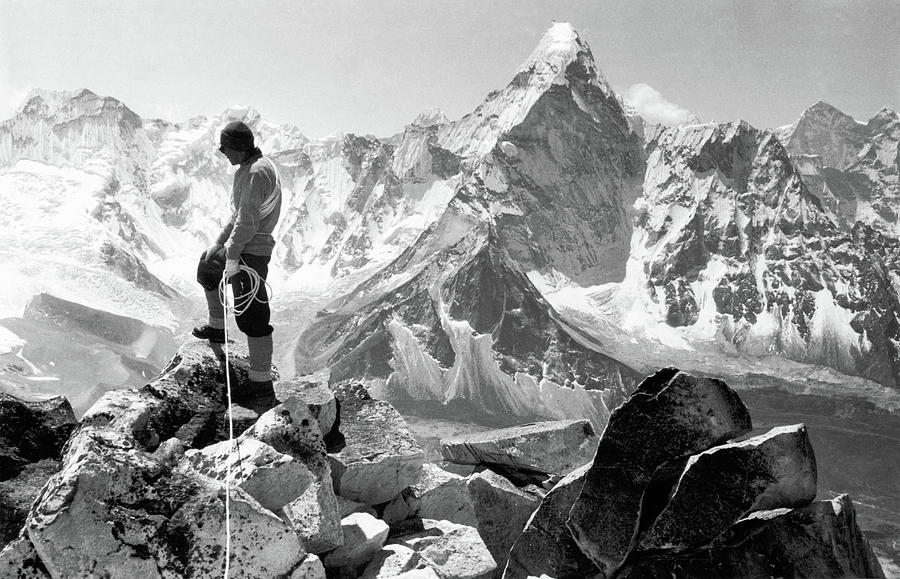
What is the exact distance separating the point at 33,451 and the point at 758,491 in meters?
8.49

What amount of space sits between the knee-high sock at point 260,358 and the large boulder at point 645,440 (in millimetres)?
5107

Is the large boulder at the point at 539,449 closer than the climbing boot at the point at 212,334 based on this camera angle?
No

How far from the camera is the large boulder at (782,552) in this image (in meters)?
6.91

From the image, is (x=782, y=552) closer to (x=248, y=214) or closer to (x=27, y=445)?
(x=248, y=214)

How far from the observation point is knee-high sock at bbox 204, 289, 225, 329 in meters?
10.5

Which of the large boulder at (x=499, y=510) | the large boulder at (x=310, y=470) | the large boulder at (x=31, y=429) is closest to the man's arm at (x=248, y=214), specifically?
the large boulder at (x=310, y=470)

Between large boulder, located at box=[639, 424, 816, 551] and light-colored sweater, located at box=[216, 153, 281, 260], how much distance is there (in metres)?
6.48

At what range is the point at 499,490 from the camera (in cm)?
1020

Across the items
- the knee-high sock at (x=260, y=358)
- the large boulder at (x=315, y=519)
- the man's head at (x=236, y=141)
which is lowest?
the large boulder at (x=315, y=519)

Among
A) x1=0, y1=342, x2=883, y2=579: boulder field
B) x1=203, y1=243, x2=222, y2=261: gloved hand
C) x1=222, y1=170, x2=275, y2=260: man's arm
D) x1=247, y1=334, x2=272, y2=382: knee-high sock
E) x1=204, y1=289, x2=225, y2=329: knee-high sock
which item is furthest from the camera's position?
x1=204, y1=289, x2=225, y2=329: knee-high sock

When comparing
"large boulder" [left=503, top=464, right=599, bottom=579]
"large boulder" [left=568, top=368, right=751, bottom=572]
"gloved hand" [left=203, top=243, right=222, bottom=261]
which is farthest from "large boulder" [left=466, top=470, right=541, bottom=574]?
"gloved hand" [left=203, top=243, right=222, bottom=261]

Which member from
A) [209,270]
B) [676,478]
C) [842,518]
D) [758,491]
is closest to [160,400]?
[209,270]

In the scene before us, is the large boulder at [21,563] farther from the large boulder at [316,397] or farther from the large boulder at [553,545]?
the large boulder at [553,545]

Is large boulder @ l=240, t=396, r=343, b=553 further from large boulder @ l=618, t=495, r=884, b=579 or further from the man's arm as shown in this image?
large boulder @ l=618, t=495, r=884, b=579
